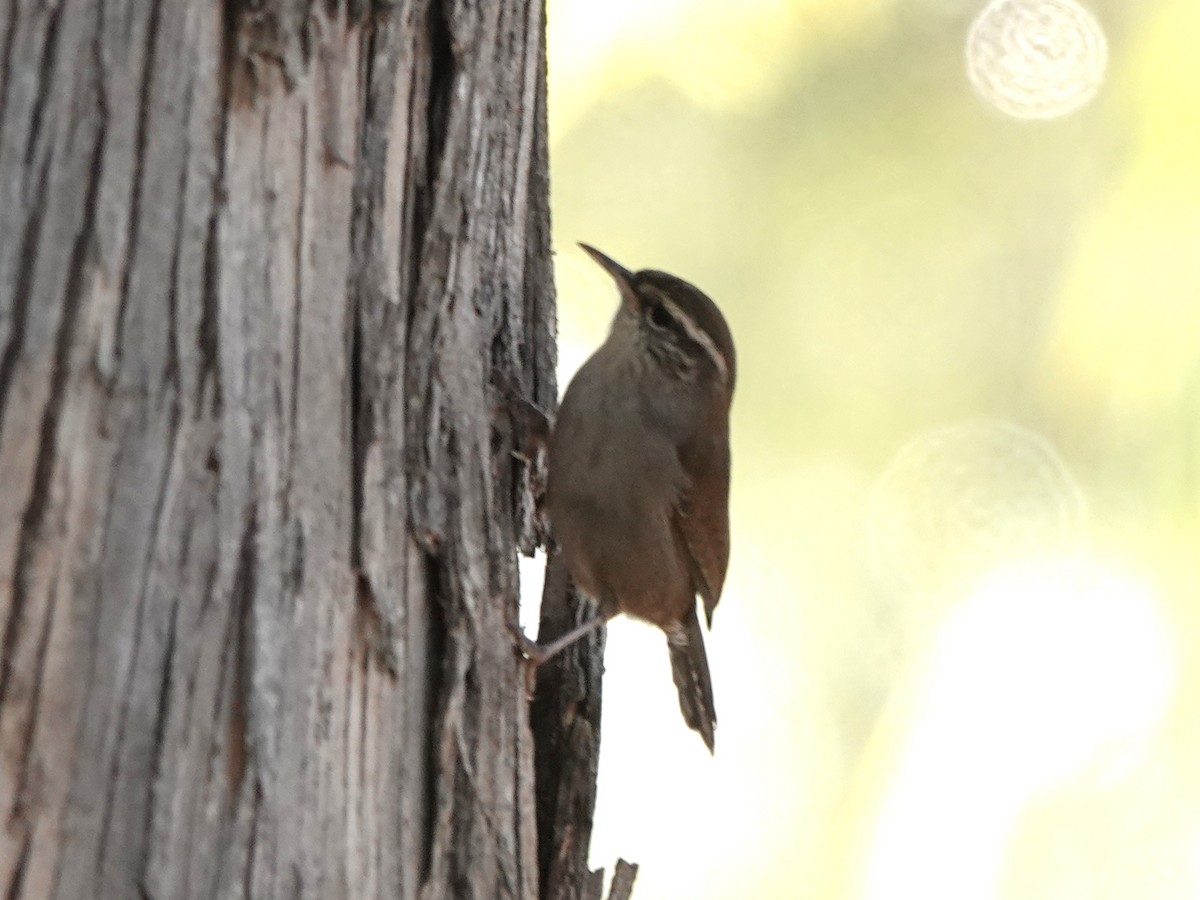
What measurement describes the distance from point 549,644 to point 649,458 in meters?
0.66

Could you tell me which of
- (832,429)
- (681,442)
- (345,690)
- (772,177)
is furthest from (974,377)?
(345,690)

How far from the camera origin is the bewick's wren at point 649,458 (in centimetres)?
356

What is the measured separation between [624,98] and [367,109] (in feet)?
12.3

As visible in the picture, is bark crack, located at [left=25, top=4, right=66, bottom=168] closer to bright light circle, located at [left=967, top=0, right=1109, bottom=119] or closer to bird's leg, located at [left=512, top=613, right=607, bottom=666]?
bird's leg, located at [left=512, top=613, right=607, bottom=666]

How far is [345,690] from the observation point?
217 cm

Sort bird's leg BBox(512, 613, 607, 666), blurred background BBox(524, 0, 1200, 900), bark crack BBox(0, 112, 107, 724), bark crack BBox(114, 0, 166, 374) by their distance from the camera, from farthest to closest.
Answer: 1. blurred background BBox(524, 0, 1200, 900)
2. bird's leg BBox(512, 613, 607, 666)
3. bark crack BBox(114, 0, 166, 374)
4. bark crack BBox(0, 112, 107, 724)

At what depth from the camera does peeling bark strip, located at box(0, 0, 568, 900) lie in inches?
72.7

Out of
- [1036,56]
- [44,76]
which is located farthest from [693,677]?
[1036,56]

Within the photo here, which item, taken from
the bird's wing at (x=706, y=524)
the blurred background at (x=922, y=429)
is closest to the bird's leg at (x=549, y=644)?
the bird's wing at (x=706, y=524)

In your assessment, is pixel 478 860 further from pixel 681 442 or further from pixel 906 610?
pixel 906 610

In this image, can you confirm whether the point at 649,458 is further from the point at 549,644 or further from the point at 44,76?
the point at 44,76

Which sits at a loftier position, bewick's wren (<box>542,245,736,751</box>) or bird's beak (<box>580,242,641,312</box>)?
bird's beak (<box>580,242,641,312</box>)

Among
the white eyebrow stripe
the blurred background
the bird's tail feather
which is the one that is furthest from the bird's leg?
the blurred background

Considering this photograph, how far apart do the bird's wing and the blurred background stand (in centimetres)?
187
